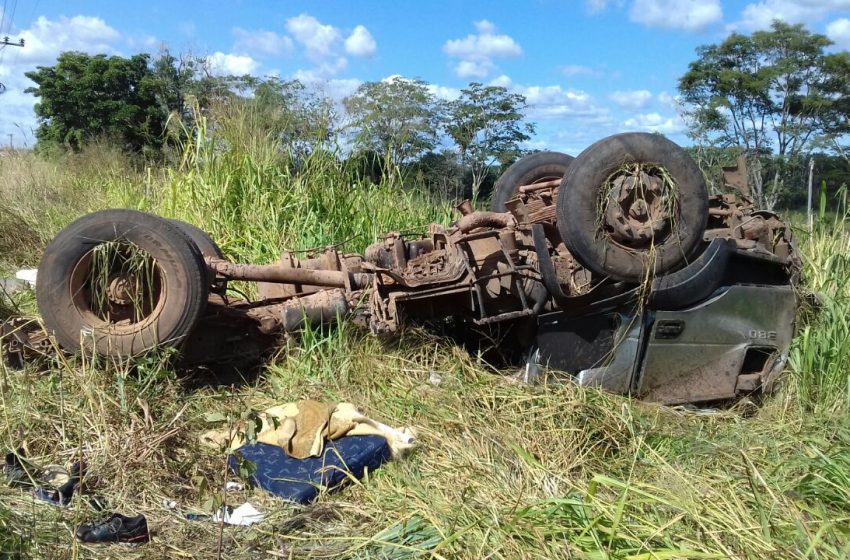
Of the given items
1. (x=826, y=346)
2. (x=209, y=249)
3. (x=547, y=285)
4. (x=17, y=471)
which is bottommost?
(x=17, y=471)

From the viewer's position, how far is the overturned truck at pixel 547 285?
393 centimetres

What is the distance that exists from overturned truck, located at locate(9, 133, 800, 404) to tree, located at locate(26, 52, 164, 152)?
20.5 metres

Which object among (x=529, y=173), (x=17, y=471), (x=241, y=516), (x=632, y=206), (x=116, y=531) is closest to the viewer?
(x=116, y=531)

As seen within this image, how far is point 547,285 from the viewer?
410 cm

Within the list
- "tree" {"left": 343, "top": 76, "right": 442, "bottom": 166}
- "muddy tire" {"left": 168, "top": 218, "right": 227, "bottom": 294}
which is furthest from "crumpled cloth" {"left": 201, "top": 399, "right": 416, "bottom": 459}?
"tree" {"left": 343, "top": 76, "right": 442, "bottom": 166}

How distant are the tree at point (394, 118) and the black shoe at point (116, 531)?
209 inches

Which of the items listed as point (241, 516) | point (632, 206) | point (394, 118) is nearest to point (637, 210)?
point (632, 206)

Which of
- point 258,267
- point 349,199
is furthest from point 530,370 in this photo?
point 349,199

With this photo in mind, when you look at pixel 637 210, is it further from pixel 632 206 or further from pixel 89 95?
pixel 89 95

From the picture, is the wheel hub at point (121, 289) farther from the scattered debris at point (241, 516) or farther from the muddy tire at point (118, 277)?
the scattered debris at point (241, 516)

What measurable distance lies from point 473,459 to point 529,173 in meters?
2.83

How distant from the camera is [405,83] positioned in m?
17.5

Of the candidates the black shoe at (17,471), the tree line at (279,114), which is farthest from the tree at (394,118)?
the black shoe at (17,471)

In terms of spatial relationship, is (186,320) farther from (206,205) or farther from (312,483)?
(206,205)
